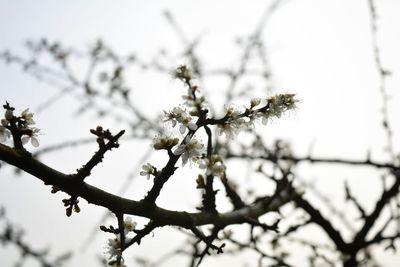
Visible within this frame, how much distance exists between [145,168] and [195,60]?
339cm

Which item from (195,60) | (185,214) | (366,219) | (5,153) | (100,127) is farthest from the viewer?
(195,60)

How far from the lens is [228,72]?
17.1 ft

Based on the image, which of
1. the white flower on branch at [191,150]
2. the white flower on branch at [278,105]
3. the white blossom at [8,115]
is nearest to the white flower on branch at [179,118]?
the white flower on branch at [191,150]

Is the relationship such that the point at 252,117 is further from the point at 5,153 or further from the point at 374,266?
the point at 374,266

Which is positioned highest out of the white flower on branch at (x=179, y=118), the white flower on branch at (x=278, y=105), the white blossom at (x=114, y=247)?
the white flower on branch at (x=278, y=105)

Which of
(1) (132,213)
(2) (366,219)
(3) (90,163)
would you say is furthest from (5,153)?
(2) (366,219)

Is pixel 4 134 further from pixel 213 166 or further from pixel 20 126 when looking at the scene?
pixel 213 166

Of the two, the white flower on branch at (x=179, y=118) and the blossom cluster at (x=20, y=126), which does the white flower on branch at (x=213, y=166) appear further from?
the blossom cluster at (x=20, y=126)

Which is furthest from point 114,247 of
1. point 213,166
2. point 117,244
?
point 213,166

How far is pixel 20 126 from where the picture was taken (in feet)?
5.57

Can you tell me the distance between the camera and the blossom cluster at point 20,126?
164cm

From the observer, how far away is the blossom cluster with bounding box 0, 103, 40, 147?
1.64 meters

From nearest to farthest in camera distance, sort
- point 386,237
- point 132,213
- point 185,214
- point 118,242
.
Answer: point 132,213
point 185,214
point 118,242
point 386,237

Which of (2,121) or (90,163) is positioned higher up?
(2,121)
